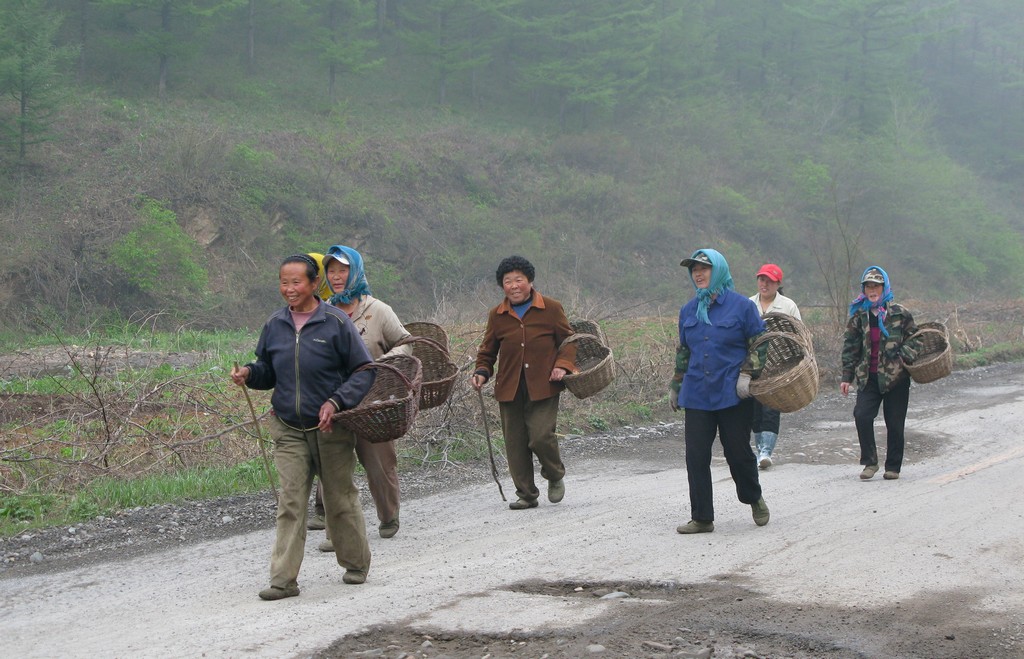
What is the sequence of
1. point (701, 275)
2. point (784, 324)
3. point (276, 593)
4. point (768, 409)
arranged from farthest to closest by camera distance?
point (768, 409) < point (784, 324) < point (701, 275) < point (276, 593)

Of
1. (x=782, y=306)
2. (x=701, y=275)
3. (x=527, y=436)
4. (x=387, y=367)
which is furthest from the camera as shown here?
(x=782, y=306)

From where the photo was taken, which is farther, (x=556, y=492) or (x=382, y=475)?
(x=556, y=492)

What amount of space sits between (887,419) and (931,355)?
0.71 meters

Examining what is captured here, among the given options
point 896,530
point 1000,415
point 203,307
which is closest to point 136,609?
point 896,530

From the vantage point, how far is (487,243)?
3409 cm

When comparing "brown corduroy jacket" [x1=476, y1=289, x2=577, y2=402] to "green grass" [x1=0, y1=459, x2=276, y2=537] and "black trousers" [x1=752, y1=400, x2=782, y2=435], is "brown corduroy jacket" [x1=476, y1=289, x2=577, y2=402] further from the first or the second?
"black trousers" [x1=752, y1=400, x2=782, y2=435]

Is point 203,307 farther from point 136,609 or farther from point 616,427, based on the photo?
point 136,609

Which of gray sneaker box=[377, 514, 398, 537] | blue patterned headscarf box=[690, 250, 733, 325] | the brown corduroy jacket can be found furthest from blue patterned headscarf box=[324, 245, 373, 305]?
blue patterned headscarf box=[690, 250, 733, 325]

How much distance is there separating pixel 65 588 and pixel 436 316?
1177 cm

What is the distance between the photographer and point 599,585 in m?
6.08

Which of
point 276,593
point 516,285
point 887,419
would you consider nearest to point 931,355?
point 887,419

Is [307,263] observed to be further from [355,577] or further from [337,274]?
[355,577]

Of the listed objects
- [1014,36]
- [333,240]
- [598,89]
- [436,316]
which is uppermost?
[1014,36]

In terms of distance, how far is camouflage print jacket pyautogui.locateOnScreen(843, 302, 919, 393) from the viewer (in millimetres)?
9492
